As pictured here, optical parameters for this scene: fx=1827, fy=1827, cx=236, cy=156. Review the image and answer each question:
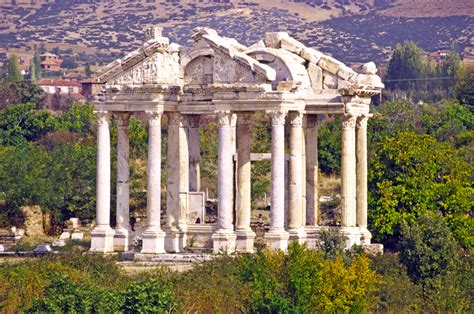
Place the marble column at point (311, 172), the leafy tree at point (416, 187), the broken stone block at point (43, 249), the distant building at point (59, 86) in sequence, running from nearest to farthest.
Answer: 1. the broken stone block at point (43, 249)
2. the marble column at point (311, 172)
3. the leafy tree at point (416, 187)
4. the distant building at point (59, 86)

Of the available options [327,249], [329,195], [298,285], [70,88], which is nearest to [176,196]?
[327,249]

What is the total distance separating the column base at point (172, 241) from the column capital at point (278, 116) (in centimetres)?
592

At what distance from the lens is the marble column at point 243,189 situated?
2508 inches

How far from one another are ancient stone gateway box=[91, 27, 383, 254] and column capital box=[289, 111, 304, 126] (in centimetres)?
3

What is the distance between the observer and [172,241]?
→ 65188 millimetres

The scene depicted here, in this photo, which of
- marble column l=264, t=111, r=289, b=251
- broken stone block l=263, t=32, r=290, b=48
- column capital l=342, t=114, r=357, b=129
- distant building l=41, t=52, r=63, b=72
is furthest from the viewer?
distant building l=41, t=52, r=63, b=72

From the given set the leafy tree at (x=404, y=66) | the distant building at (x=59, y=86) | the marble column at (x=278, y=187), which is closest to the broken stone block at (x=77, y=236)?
the marble column at (x=278, y=187)

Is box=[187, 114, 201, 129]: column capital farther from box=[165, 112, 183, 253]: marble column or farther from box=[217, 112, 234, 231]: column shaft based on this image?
box=[217, 112, 234, 231]: column shaft

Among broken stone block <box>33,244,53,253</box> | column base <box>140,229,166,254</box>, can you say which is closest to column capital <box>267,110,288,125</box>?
column base <box>140,229,166,254</box>

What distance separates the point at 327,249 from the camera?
2430 inches

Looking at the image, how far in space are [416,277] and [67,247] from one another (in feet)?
44.0

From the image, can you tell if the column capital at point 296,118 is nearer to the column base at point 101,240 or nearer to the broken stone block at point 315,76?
the broken stone block at point 315,76

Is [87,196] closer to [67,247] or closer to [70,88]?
[67,247]

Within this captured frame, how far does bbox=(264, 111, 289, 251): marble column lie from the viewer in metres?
62.3
